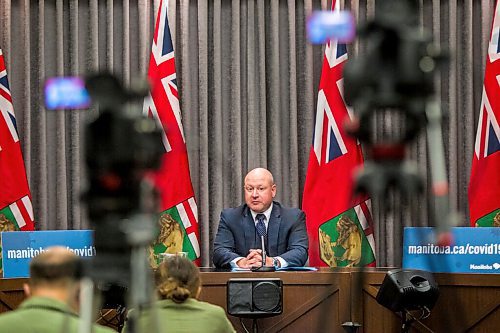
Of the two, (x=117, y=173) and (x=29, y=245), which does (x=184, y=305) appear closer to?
(x=117, y=173)

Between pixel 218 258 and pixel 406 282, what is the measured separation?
142 centimetres

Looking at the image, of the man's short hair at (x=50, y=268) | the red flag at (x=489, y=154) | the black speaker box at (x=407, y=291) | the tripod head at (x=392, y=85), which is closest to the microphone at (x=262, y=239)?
the black speaker box at (x=407, y=291)

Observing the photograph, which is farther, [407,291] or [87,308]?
[407,291]

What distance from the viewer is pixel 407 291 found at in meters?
5.47

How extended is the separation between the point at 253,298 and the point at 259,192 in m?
1.20

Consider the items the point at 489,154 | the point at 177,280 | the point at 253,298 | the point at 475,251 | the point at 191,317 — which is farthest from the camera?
the point at 489,154

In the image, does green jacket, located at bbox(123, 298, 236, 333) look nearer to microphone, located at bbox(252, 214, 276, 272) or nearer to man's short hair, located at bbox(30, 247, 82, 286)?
man's short hair, located at bbox(30, 247, 82, 286)

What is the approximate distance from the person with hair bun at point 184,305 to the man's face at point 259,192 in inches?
101

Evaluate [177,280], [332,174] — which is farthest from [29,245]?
[177,280]

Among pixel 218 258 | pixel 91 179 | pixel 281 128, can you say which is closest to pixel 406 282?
pixel 218 258

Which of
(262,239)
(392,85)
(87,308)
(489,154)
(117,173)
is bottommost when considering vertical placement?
(87,308)

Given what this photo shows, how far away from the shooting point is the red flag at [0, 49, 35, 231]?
7492 millimetres

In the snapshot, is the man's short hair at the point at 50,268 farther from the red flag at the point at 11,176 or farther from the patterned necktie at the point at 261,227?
the red flag at the point at 11,176

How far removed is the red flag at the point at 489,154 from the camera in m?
7.27
